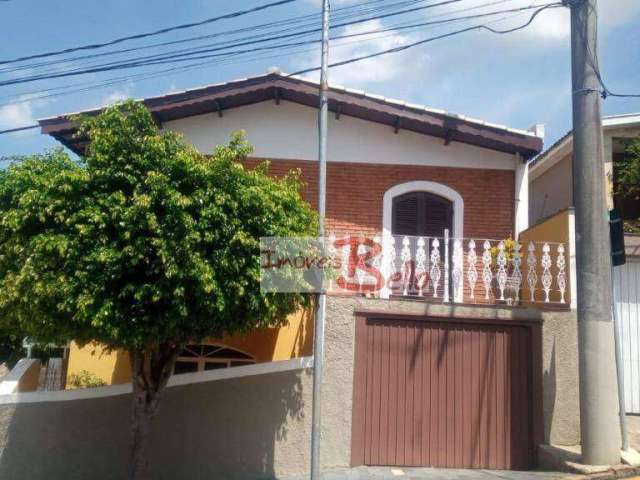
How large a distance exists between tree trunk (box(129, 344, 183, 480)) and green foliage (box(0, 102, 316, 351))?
361 mm

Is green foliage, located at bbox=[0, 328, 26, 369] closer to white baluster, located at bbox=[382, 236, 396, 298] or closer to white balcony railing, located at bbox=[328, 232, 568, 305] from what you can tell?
white balcony railing, located at bbox=[328, 232, 568, 305]

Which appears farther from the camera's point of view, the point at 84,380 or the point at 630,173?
the point at 630,173

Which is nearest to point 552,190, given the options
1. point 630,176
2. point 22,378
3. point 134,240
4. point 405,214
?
point 630,176

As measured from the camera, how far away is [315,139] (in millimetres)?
9844

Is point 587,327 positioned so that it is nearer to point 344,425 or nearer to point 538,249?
point 538,249

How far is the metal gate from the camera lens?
7918mm

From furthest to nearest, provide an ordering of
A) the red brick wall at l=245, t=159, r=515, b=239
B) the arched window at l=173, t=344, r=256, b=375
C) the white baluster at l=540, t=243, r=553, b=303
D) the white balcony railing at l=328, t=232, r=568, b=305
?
1. the arched window at l=173, t=344, r=256, b=375
2. the red brick wall at l=245, t=159, r=515, b=239
3. the white balcony railing at l=328, t=232, r=568, b=305
4. the white baluster at l=540, t=243, r=553, b=303

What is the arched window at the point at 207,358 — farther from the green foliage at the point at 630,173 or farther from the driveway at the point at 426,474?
the green foliage at the point at 630,173

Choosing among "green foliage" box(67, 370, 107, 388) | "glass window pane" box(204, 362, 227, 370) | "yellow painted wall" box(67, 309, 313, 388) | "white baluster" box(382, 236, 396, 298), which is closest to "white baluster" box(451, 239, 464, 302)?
"white baluster" box(382, 236, 396, 298)

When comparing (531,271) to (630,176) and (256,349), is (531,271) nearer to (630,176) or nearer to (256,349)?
(630,176)

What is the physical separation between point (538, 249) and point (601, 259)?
1.59m

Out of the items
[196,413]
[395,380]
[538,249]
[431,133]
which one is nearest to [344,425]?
[395,380]

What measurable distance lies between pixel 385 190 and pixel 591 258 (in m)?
3.77

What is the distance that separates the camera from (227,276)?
19.4ft
